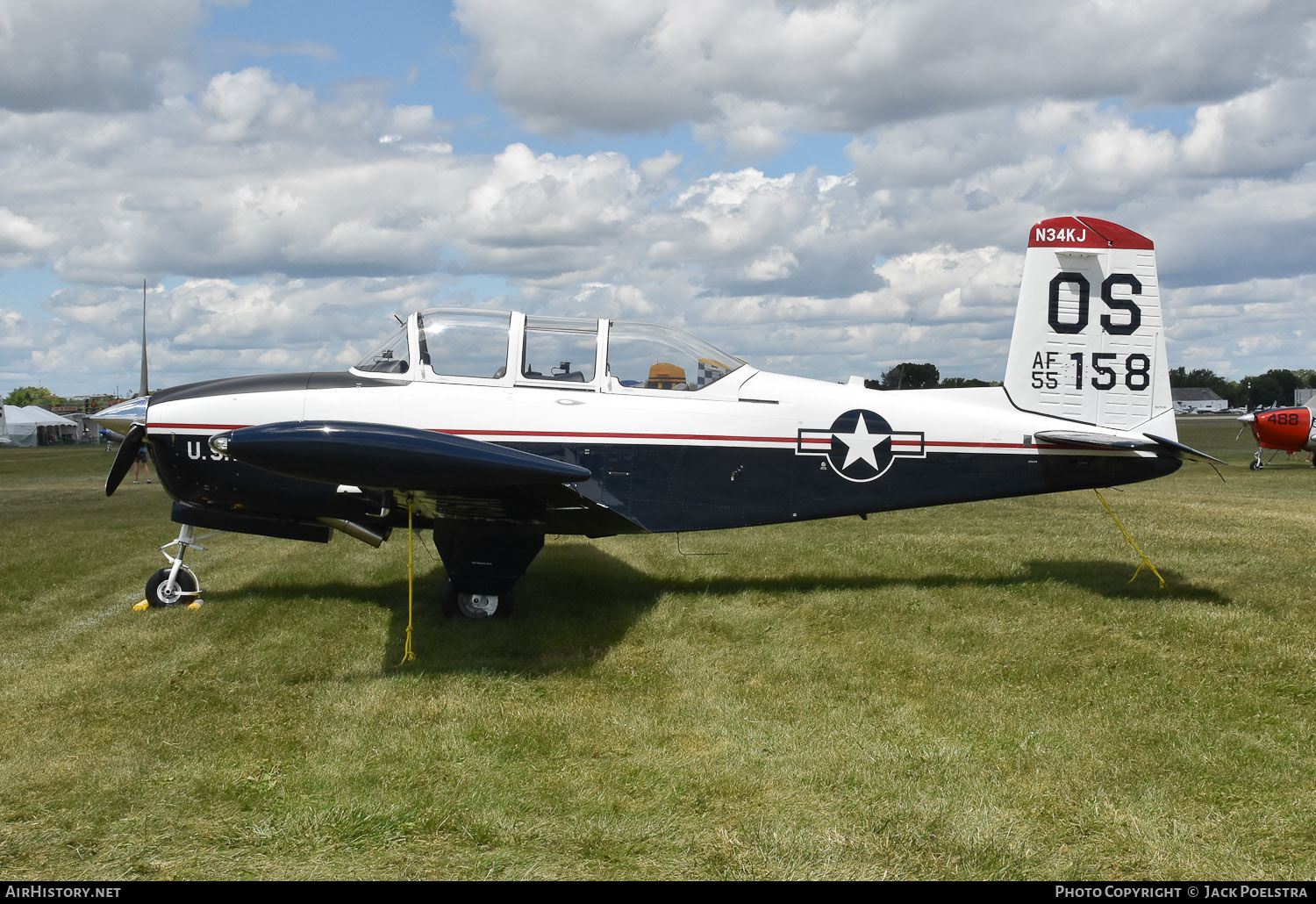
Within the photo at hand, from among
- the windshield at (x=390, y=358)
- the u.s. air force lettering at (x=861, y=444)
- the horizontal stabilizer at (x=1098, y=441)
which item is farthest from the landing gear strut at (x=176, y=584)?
the horizontal stabilizer at (x=1098, y=441)

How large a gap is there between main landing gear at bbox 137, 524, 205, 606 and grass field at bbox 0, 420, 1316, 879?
0.33 m

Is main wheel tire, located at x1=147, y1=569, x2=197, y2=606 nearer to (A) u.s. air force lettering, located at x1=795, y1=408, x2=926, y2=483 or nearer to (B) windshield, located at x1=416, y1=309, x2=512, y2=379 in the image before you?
(B) windshield, located at x1=416, y1=309, x2=512, y2=379

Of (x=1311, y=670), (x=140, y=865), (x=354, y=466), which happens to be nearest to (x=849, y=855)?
(x=140, y=865)

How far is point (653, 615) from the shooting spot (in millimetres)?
7164

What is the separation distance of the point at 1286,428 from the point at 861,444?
12070mm

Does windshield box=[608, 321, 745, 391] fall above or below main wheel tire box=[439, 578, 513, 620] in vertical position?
above

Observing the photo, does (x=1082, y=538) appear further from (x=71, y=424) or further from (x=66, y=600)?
(x=71, y=424)

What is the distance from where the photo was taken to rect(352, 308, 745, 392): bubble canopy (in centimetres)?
702

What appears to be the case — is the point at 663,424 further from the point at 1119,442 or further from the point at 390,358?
the point at 1119,442

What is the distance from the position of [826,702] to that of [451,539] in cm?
319

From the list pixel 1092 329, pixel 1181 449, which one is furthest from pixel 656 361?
pixel 1181 449

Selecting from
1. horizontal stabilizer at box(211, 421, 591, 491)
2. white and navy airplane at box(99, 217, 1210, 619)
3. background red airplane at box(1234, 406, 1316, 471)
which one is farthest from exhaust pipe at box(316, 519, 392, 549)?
background red airplane at box(1234, 406, 1316, 471)

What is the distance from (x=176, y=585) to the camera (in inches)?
301

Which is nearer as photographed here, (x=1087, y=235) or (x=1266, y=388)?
(x=1087, y=235)
